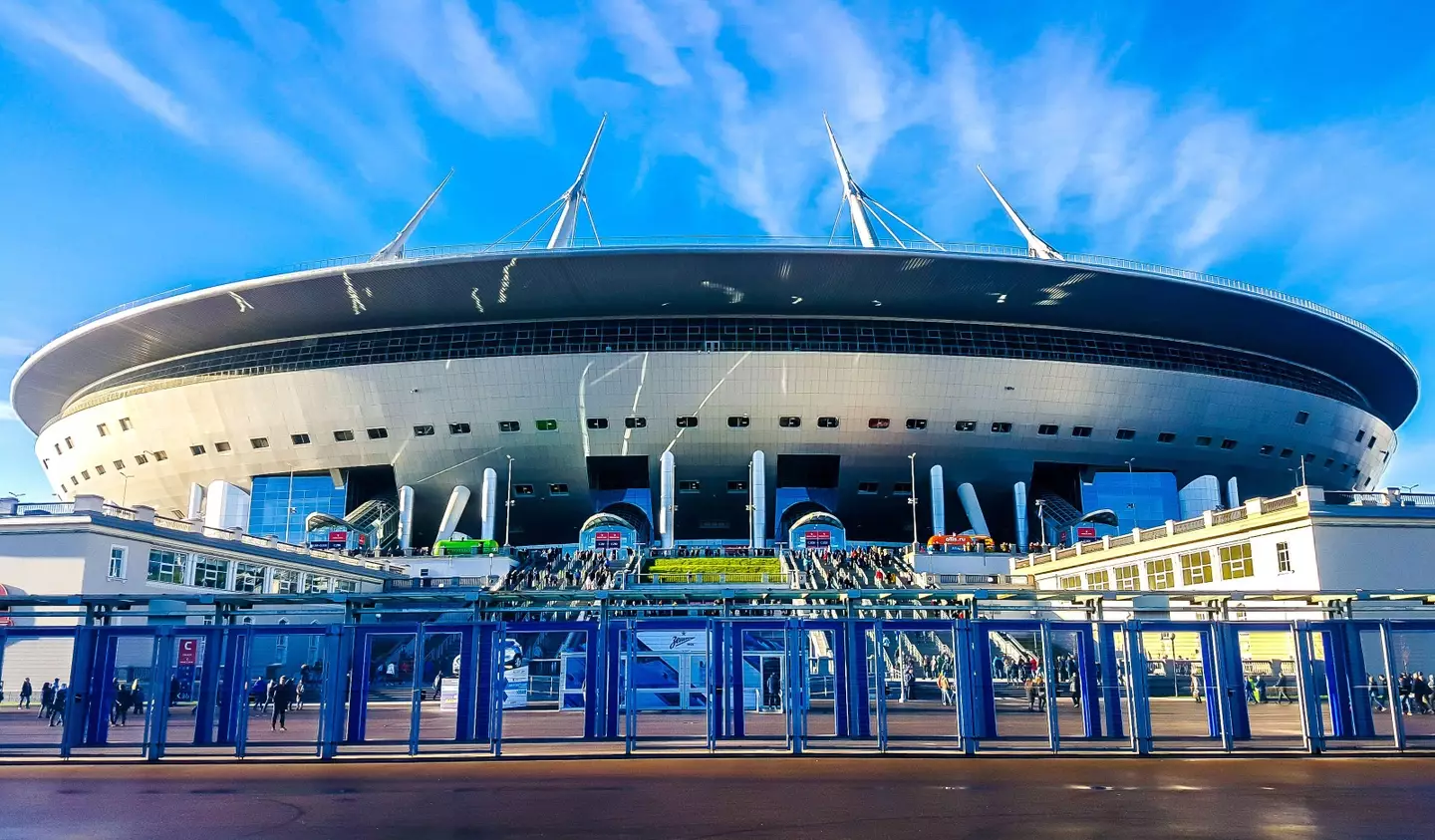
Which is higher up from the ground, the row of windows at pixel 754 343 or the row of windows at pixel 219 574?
the row of windows at pixel 754 343

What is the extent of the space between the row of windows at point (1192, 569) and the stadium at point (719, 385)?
20462mm

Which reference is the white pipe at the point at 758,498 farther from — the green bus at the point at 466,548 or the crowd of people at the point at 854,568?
the green bus at the point at 466,548

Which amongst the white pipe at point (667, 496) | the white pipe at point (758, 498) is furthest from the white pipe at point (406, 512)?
the white pipe at point (758, 498)

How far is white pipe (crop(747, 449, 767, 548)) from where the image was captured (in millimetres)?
71438

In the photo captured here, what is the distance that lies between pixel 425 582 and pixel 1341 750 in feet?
175

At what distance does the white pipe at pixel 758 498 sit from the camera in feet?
234

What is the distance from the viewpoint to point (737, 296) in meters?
68.1

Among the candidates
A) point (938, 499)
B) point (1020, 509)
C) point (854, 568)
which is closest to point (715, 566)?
point (854, 568)

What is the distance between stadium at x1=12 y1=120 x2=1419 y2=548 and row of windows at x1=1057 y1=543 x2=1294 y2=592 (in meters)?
20.5

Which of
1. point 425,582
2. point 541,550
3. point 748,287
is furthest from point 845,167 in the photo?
point 425,582

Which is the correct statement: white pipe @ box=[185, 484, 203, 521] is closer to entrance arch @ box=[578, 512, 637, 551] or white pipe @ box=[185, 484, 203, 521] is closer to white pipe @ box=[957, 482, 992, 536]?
entrance arch @ box=[578, 512, 637, 551]

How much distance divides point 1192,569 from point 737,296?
32476 mm

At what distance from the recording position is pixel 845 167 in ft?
311

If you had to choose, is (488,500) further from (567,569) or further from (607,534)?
(567,569)
